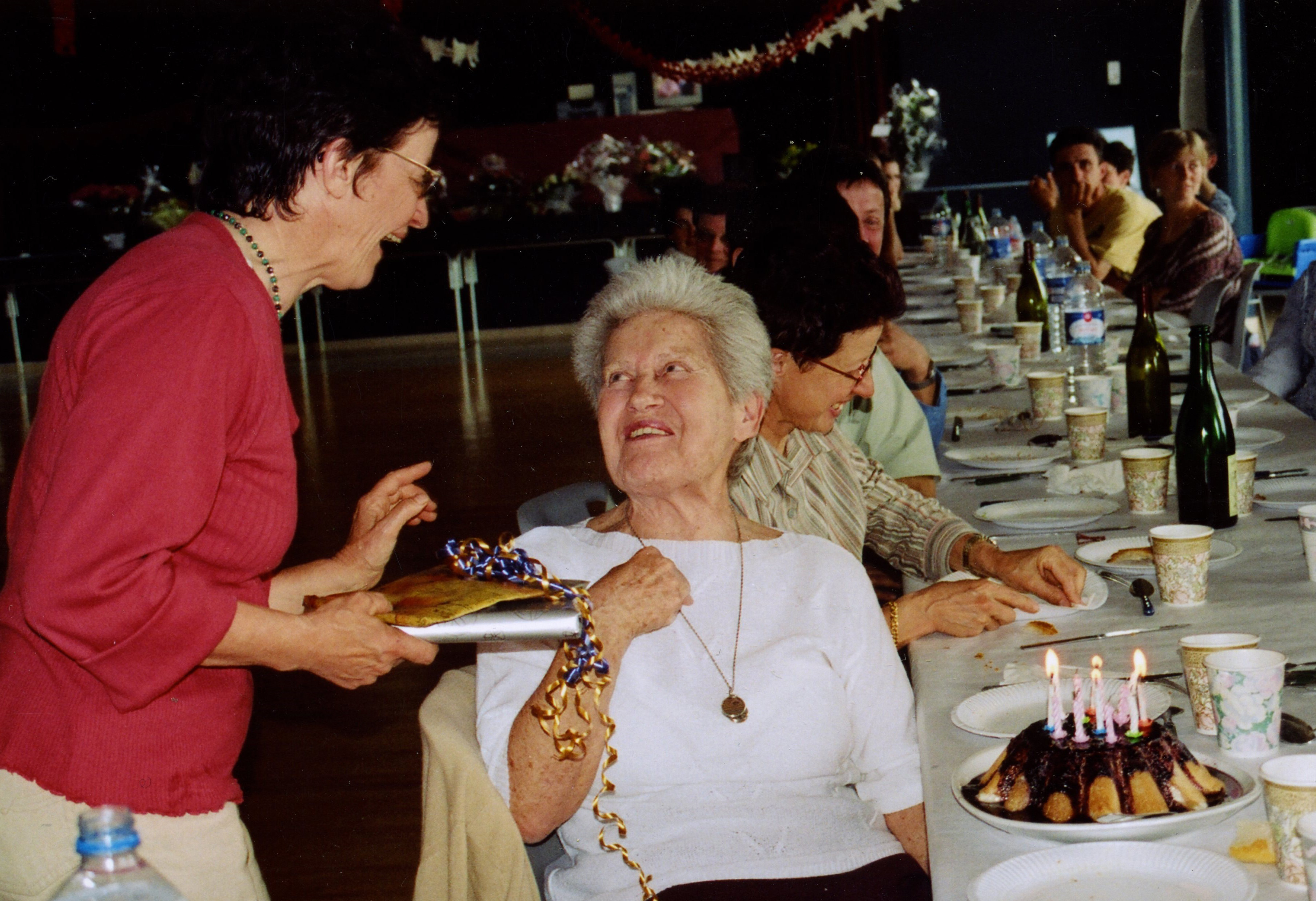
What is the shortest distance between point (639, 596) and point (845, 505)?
0.92m

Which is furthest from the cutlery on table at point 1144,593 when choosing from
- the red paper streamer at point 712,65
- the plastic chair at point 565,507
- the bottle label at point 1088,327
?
the red paper streamer at point 712,65

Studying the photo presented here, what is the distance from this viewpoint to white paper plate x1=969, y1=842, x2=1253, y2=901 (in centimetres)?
109

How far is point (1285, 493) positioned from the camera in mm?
2504

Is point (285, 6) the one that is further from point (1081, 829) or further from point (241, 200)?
point (1081, 829)

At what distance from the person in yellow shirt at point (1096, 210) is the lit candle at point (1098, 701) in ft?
20.0

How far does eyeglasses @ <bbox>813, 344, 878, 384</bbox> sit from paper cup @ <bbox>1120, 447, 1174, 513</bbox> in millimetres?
485

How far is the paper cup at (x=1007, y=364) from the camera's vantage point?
164 inches

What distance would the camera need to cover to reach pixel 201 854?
59.1 inches

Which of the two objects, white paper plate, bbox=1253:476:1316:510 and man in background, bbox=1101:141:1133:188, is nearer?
white paper plate, bbox=1253:476:1316:510

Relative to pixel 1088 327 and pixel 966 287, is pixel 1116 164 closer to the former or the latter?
pixel 966 287

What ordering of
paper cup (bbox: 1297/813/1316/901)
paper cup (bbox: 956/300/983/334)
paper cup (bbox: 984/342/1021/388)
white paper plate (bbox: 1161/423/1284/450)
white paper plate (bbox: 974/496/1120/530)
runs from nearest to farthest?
paper cup (bbox: 1297/813/1316/901) < white paper plate (bbox: 974/496/1120/530) < white paper plate (bbox: 1161/423/1284/450) < paper cup (bbox: 984/342/1021/388) < paper cup (bbox: 956/300/983/334)

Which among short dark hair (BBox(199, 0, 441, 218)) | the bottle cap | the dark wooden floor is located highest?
short dark hair (BBox(199, 0, 441, 218))

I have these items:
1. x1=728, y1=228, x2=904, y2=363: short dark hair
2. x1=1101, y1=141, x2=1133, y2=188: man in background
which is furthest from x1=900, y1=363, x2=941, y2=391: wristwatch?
x1=1101, y1=141, x2=1133, y2=188: man in background

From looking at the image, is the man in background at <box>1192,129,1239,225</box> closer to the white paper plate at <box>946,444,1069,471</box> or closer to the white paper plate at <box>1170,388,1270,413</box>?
the white paper plate at <box>1170,388,1270,413</box>
